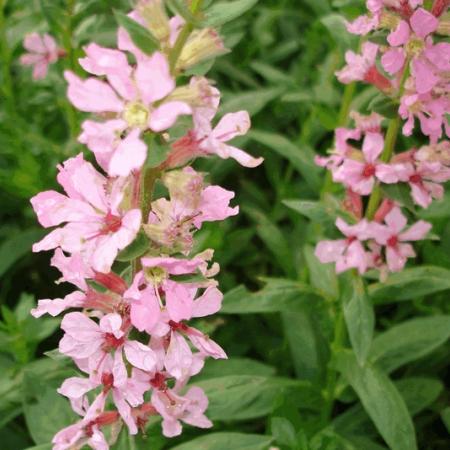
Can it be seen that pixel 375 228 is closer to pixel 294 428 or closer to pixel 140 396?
pixel 294 428

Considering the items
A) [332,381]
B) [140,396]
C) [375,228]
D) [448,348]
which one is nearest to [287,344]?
[332,381]

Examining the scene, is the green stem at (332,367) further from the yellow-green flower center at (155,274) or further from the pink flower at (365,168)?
the yellow-green flower center at (155,274)

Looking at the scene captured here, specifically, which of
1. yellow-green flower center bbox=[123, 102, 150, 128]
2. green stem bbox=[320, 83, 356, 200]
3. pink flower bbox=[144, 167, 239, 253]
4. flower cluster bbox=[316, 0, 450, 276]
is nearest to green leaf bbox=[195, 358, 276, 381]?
flower cluster bbox=[316, 0, 450, 276]

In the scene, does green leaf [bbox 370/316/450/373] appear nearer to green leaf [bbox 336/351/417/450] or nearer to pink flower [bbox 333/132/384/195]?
green leaf [bbox 336/351/417/450]

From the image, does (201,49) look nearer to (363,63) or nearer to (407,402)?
(363,63)

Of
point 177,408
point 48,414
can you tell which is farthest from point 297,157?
point 177,408
